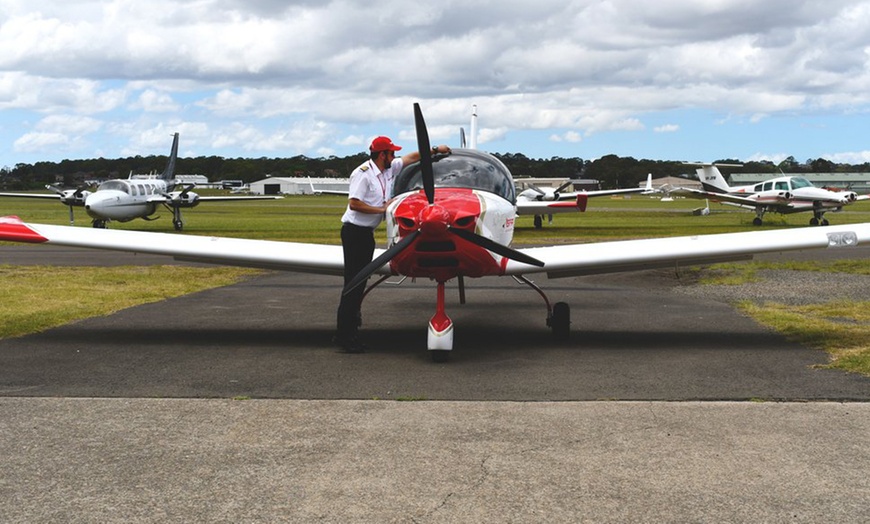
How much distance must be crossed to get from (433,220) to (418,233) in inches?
9.0

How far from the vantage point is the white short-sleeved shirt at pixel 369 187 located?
8.46 metres

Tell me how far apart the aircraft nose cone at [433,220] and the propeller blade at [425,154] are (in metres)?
0.21

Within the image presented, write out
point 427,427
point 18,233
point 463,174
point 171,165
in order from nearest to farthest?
point 427,427, point 463,174, point 18,233, point 171,165

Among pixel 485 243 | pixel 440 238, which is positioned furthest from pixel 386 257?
pixel 485 243

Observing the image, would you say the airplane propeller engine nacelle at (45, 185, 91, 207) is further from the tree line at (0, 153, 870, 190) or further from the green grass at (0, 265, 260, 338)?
the tree line at (0, 153, 870, 190)

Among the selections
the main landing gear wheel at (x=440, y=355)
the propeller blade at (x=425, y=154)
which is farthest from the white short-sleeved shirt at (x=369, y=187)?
the main landing gear wheel at (x=440, y=355)

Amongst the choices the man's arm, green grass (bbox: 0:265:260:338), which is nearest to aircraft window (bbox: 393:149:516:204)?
the man's arm

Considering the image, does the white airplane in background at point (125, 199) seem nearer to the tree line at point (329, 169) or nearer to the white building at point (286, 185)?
the tree line at point (329, 169)

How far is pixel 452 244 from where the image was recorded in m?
7.63

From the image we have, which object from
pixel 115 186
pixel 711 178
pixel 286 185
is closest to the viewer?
pixel 115 186

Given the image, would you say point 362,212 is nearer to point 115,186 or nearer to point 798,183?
point 115,186

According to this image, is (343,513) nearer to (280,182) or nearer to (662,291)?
(662,291)

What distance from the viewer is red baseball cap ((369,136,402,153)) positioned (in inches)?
335

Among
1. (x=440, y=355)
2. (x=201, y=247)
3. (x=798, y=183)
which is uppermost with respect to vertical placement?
(x=201, y=247)
